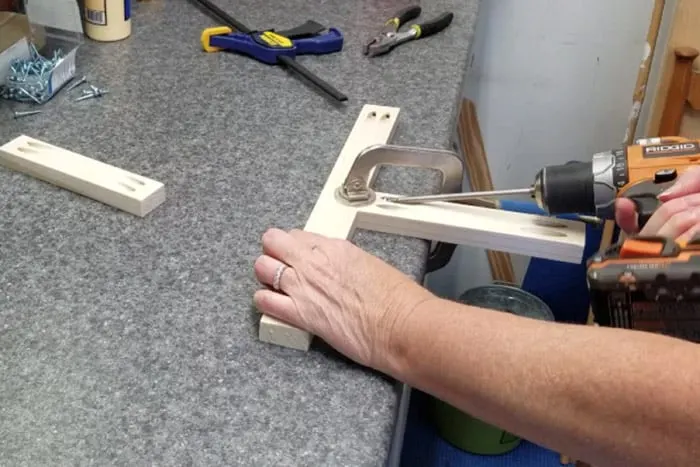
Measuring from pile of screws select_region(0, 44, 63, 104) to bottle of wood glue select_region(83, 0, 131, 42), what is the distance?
5.8 inches

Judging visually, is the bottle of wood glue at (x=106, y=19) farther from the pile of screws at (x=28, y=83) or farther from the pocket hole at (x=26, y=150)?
the pocket hole at (x=26, y=150)

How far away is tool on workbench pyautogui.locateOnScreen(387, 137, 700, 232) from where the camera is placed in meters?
0.74

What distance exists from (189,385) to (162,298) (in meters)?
0.10

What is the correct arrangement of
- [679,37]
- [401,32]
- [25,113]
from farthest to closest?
1. [679,37]
2. [401,32]
3. [25,113]

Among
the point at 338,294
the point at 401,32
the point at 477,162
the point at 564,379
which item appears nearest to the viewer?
the point at 564,379

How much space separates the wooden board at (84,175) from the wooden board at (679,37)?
0.87 m

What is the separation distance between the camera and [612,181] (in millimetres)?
760

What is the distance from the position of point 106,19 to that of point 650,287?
2.56ft

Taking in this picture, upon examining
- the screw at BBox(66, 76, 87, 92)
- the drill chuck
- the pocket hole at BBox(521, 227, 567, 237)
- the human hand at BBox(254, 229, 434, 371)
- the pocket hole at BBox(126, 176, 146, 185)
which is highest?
the drill chuck

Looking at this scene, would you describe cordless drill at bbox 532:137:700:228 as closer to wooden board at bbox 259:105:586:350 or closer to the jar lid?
wooden board at bbox 259:105:586:350

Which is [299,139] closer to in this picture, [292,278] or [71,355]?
[292,278]

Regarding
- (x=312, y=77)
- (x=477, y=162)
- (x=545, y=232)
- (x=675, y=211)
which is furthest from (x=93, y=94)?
(x=477, y=162)

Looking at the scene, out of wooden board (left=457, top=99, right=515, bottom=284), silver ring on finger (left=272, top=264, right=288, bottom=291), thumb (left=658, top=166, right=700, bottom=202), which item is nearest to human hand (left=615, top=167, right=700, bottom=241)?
thumb (left=658, top=166, right=700, bottom=202)

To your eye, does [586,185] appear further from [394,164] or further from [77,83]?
[77,83]
